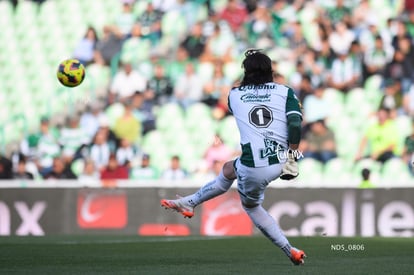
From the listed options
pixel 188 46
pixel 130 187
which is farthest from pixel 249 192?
pixel 188 46

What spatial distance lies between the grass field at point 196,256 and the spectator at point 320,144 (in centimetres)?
466

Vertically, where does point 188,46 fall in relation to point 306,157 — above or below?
above

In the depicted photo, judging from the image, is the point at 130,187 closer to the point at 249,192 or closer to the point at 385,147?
the point at 385,147

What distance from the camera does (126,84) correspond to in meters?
20.5

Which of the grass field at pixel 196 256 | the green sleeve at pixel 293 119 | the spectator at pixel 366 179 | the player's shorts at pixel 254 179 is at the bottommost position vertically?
the grass field at pixel 196 256

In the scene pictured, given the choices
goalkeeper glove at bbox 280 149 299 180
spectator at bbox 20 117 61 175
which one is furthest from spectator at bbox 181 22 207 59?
goalkeeper glove at bbox 280 149 299 180

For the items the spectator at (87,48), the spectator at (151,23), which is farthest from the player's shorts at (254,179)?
the spectator at (87,48)

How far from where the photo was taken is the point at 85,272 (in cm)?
863

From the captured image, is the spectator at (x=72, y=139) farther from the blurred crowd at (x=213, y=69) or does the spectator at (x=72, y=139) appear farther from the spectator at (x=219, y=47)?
the spectator at (x=219, y=47)

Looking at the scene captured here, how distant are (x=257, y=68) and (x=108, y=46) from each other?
40.2 ft

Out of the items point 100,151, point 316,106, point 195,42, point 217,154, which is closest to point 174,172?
point 217,154

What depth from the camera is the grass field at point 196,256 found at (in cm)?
888

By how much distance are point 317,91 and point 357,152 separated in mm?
1654

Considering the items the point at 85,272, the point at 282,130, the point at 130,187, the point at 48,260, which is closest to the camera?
the point at 85,272
